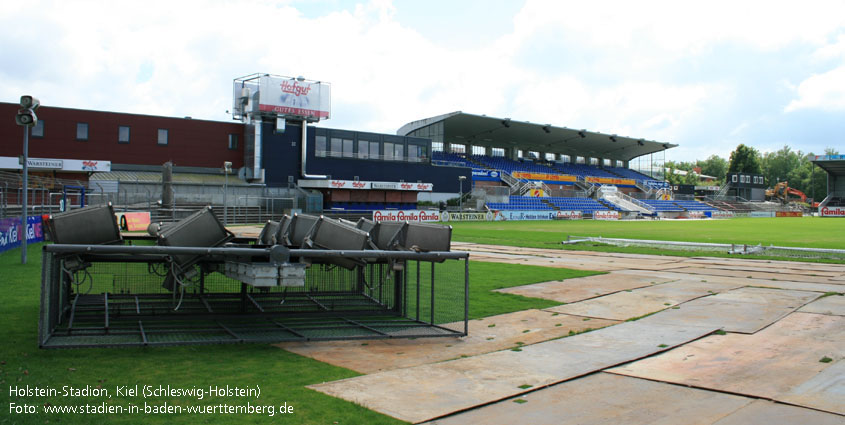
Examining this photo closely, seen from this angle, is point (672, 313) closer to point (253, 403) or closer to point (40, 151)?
point (253, 403)

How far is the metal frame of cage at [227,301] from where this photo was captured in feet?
23.9

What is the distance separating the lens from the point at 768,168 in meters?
171

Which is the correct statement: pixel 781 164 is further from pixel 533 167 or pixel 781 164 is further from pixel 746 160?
pixel 533 167

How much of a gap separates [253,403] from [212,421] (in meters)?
0.53

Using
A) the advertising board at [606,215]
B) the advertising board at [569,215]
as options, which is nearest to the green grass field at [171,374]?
the advertising board at [569,215]

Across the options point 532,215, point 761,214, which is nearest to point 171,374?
point 532,215

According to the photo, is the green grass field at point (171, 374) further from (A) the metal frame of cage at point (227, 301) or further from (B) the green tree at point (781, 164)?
(B) the green tree at point (781, 164)

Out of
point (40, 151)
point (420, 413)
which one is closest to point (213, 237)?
point (420, 413)

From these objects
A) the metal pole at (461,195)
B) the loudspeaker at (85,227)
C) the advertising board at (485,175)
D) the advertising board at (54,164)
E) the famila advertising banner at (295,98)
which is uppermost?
the famila advertising banner at (295,98)

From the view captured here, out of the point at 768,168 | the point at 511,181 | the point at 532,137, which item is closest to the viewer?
the point at 511,181

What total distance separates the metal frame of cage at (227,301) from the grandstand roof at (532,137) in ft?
220

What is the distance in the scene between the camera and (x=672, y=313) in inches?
409

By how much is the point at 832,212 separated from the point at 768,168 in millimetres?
82534

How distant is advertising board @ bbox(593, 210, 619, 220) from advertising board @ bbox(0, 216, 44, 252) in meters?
64.4
